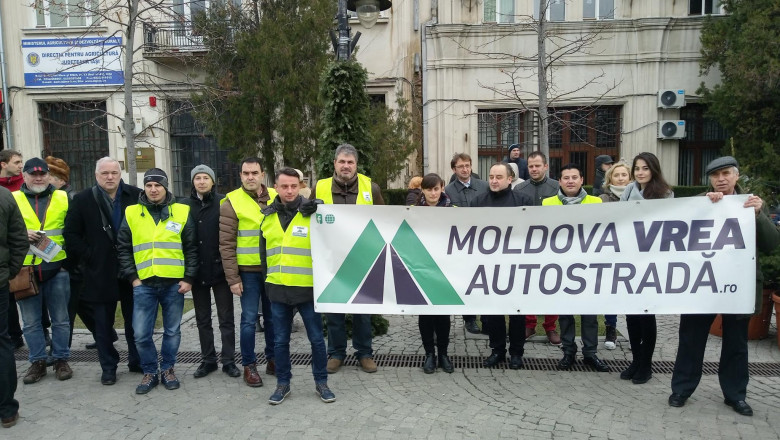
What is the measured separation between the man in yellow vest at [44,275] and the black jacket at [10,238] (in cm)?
75

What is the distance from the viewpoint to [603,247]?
5.05 m

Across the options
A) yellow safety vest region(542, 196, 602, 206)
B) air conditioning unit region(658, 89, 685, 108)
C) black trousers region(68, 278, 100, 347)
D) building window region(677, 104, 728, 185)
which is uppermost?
air conditioning unit region(658, 89, 685, 108)

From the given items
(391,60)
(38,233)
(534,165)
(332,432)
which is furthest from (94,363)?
(391,60)

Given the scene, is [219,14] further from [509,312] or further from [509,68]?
[509,312]

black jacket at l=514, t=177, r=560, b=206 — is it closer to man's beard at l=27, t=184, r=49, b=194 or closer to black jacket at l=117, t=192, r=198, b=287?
black jacket at l=117, t=192, r=198, b=287

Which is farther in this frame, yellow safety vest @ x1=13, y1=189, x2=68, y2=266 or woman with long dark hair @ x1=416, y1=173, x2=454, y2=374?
woman with long dark hair @ x1=416, y1=173, x2=454, y2=374

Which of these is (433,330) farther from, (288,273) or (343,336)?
(288,273)

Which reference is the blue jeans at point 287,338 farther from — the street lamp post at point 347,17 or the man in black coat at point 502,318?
the street lamp post at point 347,17

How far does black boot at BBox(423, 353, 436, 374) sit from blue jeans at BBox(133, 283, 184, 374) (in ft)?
7.98

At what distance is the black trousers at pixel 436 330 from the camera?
568 centimetres

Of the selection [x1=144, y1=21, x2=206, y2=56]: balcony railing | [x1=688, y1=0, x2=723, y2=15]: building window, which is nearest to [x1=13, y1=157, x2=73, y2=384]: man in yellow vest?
[x1=144, y1=21, x2=206, y2=56]: balcony railing

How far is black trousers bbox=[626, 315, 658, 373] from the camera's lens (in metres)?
5.20

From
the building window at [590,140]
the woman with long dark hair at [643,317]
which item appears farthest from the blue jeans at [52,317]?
the building window at [590,140]

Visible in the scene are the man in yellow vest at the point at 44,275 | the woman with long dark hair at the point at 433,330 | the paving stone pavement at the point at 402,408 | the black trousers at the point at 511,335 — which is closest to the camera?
the paving stone pavement at the point at 402,408
